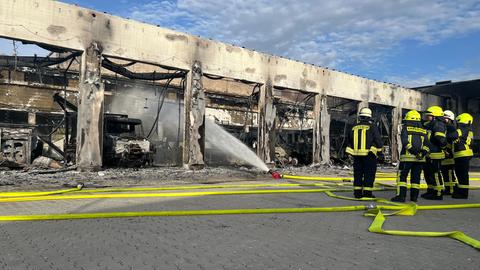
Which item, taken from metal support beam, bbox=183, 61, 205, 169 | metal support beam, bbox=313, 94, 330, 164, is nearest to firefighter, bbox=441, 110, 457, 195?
metal support beam, bbox=183, 61, 205, 169

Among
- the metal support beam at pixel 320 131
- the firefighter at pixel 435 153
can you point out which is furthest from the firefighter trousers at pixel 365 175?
the metal support beam at pixel 320 131

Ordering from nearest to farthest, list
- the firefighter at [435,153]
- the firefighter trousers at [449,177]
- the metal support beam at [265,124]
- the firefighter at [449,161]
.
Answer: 1. the firefighter at [435,153]
2. the firefighter at [449,161]
3. the firefighter trousers at [449,177]
4. the metal support beam at [265,124]

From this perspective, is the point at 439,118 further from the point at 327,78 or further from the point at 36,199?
the point at 327,78

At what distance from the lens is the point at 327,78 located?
22125 millimetres

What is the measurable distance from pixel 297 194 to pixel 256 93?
38.4 feet

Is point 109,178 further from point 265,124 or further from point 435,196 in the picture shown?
point 265,124

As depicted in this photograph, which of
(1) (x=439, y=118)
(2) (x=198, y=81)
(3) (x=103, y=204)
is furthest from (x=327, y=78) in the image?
(3) (x=103, y=204)

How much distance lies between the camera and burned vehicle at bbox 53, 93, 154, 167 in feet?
51.8

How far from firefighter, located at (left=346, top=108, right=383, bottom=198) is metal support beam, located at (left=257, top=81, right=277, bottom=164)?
10.8 meters

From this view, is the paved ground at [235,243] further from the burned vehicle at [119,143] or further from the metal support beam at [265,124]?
the metal support beam at [265,124]

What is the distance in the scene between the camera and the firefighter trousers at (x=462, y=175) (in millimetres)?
8575

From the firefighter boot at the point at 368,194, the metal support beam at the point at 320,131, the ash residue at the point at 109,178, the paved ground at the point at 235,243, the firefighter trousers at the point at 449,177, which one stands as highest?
the metal support beam at the point at 320,131

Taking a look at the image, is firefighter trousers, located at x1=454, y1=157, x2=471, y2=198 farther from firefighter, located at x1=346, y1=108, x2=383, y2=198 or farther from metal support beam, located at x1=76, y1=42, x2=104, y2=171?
metal support beam, located at x1=76, y1=42, x2=104, y2=171

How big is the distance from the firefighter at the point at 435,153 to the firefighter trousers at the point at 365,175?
1204mm
